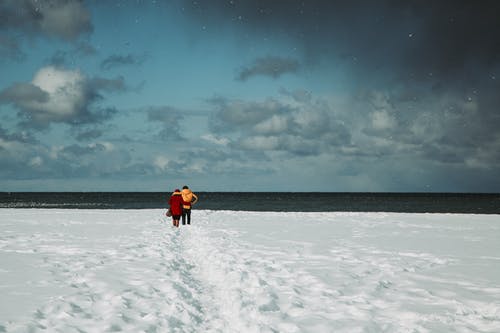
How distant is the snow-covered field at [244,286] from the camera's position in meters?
5.77

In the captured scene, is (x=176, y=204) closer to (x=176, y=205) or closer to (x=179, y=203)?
(x=176, y=205)

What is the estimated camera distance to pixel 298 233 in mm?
17141

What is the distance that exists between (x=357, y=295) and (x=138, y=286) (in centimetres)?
408

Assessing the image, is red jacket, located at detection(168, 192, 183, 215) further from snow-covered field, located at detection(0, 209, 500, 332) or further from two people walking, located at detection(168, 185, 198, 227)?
snow-covered field, located at detection(0, 209, 500, 332)

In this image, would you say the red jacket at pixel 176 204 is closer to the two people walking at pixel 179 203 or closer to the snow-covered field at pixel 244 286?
the two people walking at pixel 179 203

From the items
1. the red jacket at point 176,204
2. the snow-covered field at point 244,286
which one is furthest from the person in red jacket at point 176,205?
the snow-covered field at point 244,286

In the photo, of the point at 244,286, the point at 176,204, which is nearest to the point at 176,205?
the point at 176,204

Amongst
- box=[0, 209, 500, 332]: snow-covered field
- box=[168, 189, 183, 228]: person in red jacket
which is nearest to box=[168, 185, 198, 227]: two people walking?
box=[168, 189, 183, 228]: person in red jacket

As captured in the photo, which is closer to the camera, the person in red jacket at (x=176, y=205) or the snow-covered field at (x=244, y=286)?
the snow-covered field at (x=244, y=286)

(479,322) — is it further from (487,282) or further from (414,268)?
(414,268)

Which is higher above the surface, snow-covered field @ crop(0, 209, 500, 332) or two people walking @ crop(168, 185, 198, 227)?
two people walking @ crop(168, 185, 198, 227)

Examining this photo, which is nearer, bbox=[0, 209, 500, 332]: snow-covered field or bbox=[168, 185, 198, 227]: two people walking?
bbox=[0, 209, 500, 332]: snow-covered field

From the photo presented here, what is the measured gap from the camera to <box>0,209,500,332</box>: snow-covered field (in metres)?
5.77

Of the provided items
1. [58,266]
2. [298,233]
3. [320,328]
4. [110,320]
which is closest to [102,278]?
[58,266]
